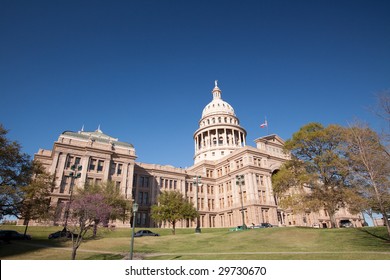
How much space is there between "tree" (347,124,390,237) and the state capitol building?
22.8 m

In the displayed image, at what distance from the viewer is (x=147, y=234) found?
34.2m

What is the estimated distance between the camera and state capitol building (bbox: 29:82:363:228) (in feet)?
155

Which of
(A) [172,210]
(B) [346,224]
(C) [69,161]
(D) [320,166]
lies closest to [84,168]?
(C) [69,161]

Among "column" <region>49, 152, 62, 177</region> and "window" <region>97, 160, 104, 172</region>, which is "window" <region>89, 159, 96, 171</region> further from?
"column" <region>49, 152, 62, 177</region>

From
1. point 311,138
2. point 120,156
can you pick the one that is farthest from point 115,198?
point 311,138

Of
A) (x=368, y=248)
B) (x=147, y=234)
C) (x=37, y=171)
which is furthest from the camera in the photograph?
(x=147, y=234)

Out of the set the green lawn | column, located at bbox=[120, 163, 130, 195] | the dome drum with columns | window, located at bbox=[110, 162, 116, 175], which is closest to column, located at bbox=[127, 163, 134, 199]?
column, located at bbox=[120, 163, 130, 195]

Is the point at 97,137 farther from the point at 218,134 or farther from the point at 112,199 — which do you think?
the point at 218,134

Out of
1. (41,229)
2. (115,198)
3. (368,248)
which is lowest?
(368,248)

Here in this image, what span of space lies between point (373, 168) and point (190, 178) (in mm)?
51042

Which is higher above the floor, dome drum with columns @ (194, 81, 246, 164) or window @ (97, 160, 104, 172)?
dome drum with columns @ (194, 81, 246, 164)

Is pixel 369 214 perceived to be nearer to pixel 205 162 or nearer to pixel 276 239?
pixel 276 239

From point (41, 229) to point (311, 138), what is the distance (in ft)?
133

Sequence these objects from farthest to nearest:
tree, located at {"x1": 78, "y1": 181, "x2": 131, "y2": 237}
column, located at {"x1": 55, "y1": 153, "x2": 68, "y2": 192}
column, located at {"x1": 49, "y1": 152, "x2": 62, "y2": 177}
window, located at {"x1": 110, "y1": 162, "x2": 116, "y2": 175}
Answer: window, located at {"x1": 110, "y1": 162, "x2": 116, "y2": 175} < column, located at {"x1": 55, "y1": 153, "x2": 68, "y2": 192} < column, located at {"x1": 49, "y1": 152, "x2": 62, "y2": 177} < tree, located at {"x1": 78, "y1": 181, "x2": 131, "y2": 237}
